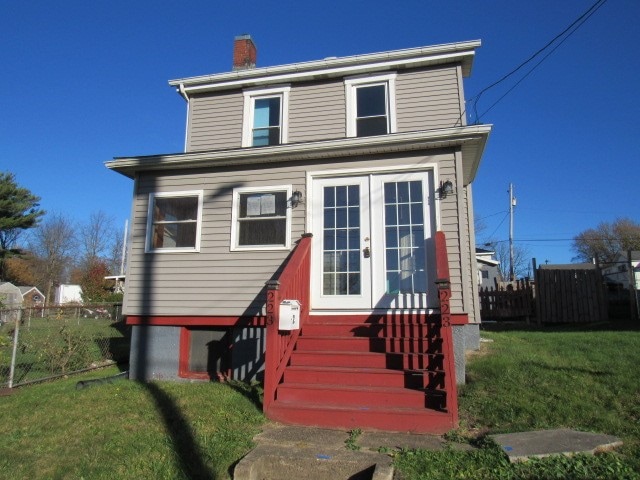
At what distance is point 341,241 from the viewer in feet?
22.6

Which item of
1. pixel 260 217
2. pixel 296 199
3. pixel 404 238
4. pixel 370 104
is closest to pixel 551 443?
pixel 404 238

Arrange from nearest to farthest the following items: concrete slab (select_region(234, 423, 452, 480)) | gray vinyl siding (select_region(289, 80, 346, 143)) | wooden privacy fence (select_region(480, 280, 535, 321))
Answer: concrete slab (select_region(234, 423, 452, 480)) < gray vinyl siding (select_region(289, 80, 346, 143)) < wooden privacy fence (select_region(480, 280, 535, 321))

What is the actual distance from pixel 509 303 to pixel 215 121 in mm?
10448

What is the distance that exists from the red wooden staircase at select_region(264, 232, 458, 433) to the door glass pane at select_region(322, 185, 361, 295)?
32.6 inches

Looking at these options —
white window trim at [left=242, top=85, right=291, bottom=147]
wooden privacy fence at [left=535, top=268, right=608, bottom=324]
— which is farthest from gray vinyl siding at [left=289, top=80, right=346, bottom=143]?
wooden privacy fence at [left=535, top=268, right=608, bottom=324]

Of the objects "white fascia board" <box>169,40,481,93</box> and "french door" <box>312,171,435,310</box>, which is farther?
"white fascia board" <box>169,40,481,93</box>

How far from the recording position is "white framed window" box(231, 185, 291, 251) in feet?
23.7

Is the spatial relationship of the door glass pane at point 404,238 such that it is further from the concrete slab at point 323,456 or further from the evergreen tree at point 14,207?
the evergreen tree at point 14,207

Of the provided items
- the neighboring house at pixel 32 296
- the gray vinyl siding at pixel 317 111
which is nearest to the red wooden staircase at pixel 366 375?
the gray vinyl siding at pixel 317 111

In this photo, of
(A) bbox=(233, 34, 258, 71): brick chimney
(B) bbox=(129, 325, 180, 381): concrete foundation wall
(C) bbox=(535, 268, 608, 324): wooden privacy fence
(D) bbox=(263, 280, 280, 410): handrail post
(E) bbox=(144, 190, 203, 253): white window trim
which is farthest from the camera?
(C) bbox=(535, 268, 608, 324): wooden privacy fence

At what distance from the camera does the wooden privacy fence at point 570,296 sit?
1217 cm

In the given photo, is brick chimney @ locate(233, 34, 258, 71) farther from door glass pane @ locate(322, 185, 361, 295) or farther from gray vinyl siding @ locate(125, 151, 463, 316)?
door glass pane @ locate(322, 185, 361, 295)

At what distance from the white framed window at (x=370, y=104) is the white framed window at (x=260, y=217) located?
209 cm

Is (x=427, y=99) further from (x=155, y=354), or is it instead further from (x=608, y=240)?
(x=608, y=240)
